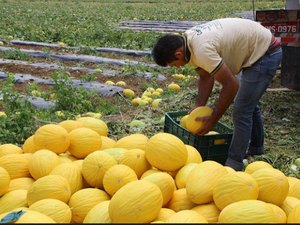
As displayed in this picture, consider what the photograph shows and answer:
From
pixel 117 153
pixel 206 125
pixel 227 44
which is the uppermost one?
pixel 227 44

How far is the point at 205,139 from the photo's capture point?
4270 millimetres

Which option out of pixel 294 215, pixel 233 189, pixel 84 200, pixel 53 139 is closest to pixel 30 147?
pixel 53 139

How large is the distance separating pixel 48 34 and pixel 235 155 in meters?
12.5

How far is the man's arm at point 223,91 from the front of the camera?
13.2 feet

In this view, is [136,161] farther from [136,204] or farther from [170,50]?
[170,50]

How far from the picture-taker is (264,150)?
17.9 ft

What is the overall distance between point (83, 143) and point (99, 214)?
1037 millimetres

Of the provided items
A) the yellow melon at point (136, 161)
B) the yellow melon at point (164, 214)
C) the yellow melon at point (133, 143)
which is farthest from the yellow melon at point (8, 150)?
the yellow melon at point (164, 214)

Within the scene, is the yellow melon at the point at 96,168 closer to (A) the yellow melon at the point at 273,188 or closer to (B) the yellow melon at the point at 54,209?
(B) the yellow melon at the point at 54,209

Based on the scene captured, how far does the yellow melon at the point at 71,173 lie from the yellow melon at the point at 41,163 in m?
0.06

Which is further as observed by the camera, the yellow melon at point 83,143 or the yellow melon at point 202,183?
the yellow melon at point 83,143

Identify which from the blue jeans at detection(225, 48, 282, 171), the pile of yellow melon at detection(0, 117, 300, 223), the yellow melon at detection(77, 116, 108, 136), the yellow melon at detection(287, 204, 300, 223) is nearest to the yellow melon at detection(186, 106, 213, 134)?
the blue jeans at detection(225, 48, 282, 171)

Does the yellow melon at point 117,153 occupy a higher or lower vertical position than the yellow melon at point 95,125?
higher

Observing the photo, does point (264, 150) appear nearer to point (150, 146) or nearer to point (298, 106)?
point (298, 106)
